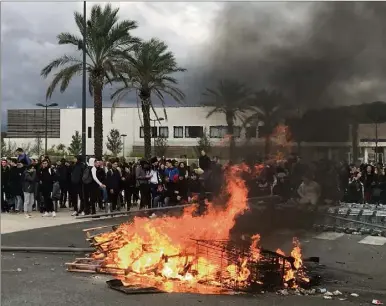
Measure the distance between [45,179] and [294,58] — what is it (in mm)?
7998

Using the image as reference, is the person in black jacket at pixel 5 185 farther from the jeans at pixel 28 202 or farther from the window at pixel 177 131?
the window at pixel 177 131

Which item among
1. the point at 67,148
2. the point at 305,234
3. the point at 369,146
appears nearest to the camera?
the point at 369,146

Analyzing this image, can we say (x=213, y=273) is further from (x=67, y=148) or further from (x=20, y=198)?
(x=67, y=148)

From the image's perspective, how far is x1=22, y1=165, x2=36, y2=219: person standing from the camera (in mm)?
11547

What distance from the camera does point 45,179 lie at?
11.8 meters

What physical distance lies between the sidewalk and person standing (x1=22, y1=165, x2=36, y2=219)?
8.1 inches

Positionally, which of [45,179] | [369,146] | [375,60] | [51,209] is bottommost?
[51,209]

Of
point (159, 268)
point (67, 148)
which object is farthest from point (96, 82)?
point (67, 148)

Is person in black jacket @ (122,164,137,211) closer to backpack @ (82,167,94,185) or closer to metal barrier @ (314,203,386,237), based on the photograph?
backpack @ (82,167,94,185)

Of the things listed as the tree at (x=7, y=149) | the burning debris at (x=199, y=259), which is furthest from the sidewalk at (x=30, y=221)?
the tree at (x=7, y=149)

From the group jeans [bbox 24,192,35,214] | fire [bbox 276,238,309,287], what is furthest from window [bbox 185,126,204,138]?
jeans [bbox 24,192,35,214]

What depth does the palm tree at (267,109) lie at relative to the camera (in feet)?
18.5

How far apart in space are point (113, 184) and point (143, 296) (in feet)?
23.8

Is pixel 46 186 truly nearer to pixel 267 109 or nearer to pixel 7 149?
pixel 267 109
